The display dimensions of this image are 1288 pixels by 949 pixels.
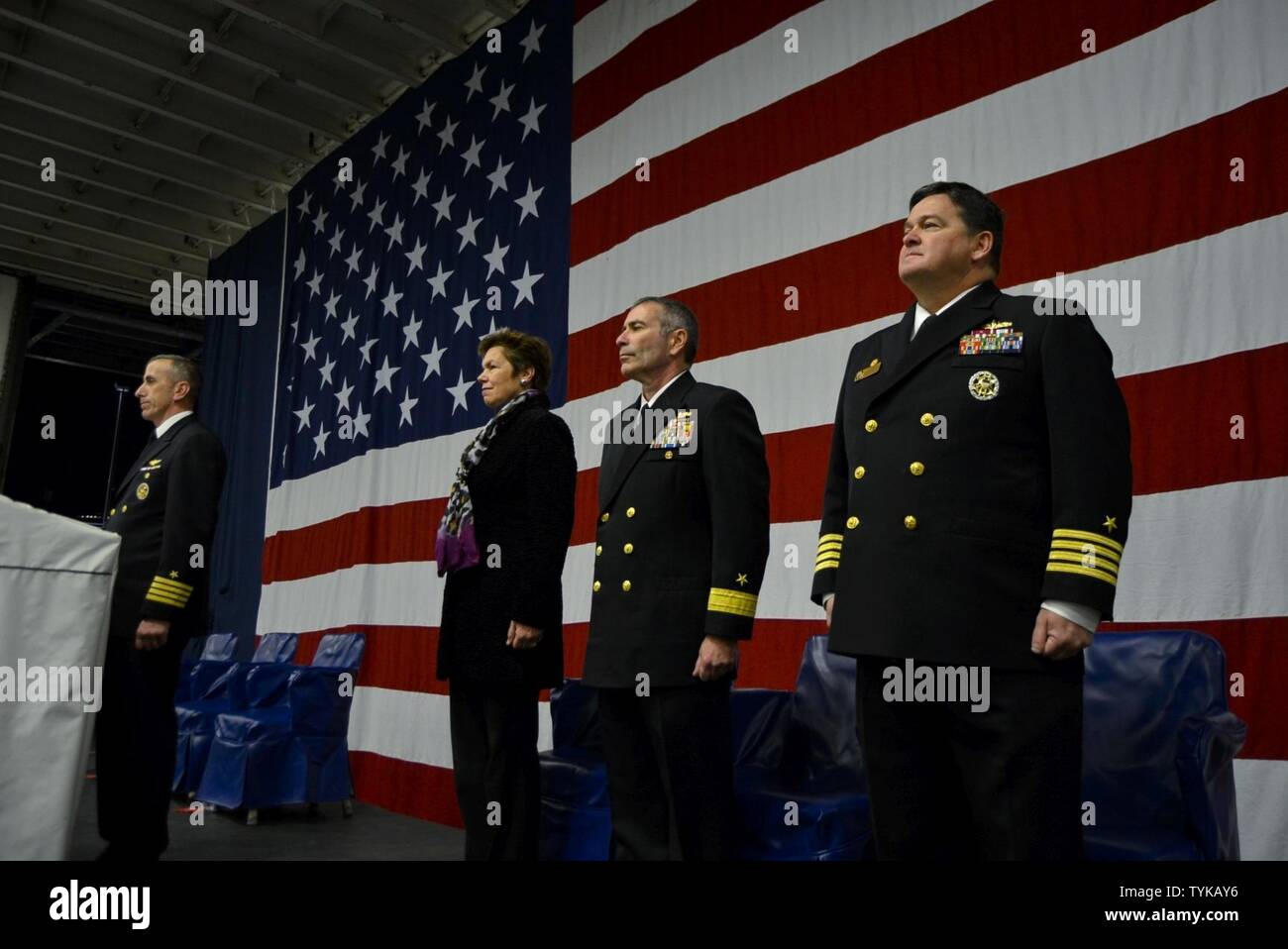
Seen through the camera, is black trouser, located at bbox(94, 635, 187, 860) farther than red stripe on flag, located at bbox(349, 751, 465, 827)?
No

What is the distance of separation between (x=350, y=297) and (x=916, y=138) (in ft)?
12.3

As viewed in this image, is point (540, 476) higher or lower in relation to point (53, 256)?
lower

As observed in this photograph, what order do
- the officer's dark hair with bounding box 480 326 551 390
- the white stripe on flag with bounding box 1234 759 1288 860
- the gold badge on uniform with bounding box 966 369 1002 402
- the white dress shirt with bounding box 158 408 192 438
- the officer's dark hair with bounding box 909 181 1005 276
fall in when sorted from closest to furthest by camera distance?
the gold badge on uniform with bounding box 966 369 1002 402
the officer's dark hair with bounding box 909 181 1005 276
the white stripe on flag with bounding box 1234 759 1288 860
the officer's dark hair with bounding box 480 326 551 390
the white dress shirt with bounding box 158 408 192 438

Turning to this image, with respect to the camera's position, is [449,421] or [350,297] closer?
[449,421]

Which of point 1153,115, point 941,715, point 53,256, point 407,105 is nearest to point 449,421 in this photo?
point 407,105

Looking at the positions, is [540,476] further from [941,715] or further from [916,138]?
[916,138]

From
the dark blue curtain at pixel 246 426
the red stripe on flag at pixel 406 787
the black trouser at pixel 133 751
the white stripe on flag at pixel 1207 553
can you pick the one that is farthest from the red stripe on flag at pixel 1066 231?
the dark blue curtain at pixel 246 426

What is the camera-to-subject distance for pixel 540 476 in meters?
2.15

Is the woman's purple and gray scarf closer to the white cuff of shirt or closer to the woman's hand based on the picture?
the woman's hand

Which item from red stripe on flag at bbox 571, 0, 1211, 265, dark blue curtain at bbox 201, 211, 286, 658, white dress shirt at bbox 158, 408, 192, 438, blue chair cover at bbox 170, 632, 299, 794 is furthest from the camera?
dark blue curtain at bbox 201, 211, 286, 658

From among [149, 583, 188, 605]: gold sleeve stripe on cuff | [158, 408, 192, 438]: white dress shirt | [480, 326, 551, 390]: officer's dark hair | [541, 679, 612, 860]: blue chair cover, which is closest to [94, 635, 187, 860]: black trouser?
[149, 583, 188, 605]: gold sleeve stripe on cuff

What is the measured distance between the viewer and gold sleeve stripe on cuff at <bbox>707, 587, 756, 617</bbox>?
1.73m

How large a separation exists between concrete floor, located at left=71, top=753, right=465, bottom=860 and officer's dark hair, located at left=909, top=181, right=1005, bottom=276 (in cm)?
285

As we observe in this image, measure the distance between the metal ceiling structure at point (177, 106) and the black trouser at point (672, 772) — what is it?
159 inches
